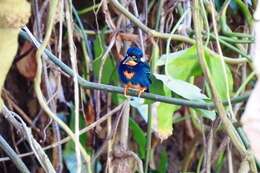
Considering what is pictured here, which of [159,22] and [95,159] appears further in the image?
[95,159]

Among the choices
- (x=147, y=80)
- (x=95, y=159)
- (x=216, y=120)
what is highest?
(x=147, y=80)

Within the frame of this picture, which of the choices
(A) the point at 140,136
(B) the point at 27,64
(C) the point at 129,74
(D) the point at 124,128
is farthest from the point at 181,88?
(B) the point at 27,64

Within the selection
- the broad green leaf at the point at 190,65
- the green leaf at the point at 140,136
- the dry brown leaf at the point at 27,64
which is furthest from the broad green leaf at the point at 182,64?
the dry brown leaf at the point at 27,64

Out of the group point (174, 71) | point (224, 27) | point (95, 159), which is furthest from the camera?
point (95, 159)

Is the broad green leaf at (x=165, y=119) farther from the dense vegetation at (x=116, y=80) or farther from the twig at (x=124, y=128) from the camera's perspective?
the twig at (x=124, y=128)

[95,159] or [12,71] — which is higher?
[12,71]

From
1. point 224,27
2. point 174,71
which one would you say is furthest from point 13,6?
point 224,27

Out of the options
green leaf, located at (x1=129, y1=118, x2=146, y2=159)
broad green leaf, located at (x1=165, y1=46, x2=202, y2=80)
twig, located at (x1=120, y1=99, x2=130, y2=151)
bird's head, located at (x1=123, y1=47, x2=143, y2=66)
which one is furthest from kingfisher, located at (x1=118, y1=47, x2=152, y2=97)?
green leaf, located at (x1=129, y1=118, x2=146, y2=159)

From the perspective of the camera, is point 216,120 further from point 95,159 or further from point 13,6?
point 13,6

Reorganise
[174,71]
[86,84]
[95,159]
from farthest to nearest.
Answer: [95,159], [174,71], [86,84]
